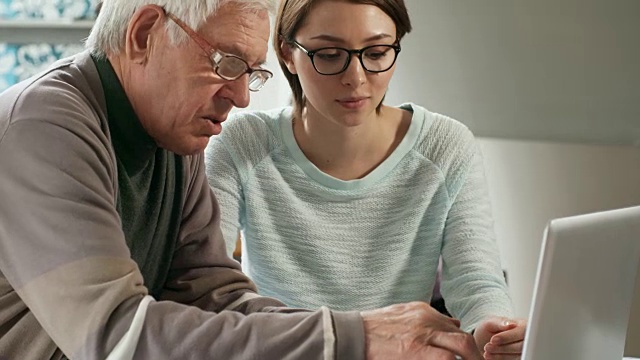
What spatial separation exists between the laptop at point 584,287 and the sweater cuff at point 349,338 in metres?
0.19

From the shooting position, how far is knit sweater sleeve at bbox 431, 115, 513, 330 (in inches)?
70.1

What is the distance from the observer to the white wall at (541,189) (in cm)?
277

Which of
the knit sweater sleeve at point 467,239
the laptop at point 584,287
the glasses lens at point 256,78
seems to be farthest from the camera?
the knit sweater sleeve at point 467,239

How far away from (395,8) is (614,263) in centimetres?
83

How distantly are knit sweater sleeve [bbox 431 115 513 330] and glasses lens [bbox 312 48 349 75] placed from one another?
27 centimetres

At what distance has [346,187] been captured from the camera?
1.98 metres

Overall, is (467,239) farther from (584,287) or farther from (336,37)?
(584,287)

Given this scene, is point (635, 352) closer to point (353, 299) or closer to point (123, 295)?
point (353, 299)

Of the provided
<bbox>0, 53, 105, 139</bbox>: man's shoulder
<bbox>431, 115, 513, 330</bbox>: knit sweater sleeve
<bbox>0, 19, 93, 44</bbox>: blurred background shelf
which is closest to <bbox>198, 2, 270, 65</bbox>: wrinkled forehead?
<bbox>0, 53, 105, 139</bbox>: man's shoulder

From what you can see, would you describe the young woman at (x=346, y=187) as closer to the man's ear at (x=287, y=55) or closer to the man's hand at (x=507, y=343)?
the man's ear at (x=287, y=55)

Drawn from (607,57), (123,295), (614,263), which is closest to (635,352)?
(607,57)

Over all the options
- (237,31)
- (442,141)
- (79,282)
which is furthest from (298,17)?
(79,282)

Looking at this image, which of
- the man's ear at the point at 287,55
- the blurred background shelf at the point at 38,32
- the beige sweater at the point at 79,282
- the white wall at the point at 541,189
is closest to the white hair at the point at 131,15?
the beige sweater at the point at 79,282

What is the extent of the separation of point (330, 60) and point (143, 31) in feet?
1.72
